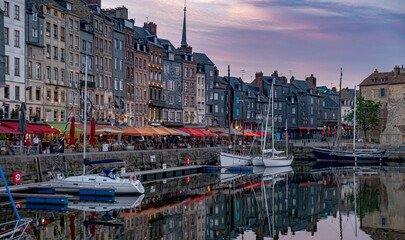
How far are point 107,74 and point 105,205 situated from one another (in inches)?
1520

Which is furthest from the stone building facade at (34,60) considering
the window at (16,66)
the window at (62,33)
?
the window at (62,33)

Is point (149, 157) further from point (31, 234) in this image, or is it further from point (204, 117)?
point (204, 117)

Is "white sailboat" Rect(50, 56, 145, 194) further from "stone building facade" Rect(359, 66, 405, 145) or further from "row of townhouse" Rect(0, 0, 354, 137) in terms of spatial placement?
"stone building facade" Rect(359, 66, 405, 145)

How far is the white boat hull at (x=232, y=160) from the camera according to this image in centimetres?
6562

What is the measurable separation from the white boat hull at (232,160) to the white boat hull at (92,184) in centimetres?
2666

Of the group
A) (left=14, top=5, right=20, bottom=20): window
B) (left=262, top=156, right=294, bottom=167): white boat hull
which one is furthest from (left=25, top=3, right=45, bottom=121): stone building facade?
(left=262, top=156, right=294, bottom=167): white boat hull

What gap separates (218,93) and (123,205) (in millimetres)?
65447

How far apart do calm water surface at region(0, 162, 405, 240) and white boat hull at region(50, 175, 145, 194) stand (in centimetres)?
82

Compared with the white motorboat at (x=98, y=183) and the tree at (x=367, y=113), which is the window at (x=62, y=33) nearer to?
the white motorboat at (x=98, y=183)

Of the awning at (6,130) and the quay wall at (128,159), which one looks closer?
the quay wall at (128,159)

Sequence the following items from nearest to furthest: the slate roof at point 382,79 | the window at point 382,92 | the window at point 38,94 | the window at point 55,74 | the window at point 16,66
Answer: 1. the window at point 16,66
2. the window at point 38,94
3. the window at point 55,74
4. the slate roof at point 382,79
5. the window at point 382,92

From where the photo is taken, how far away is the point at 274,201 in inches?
1657

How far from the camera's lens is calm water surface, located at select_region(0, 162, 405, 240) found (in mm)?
29500

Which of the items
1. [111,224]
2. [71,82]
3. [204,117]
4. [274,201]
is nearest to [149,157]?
[71,82]
